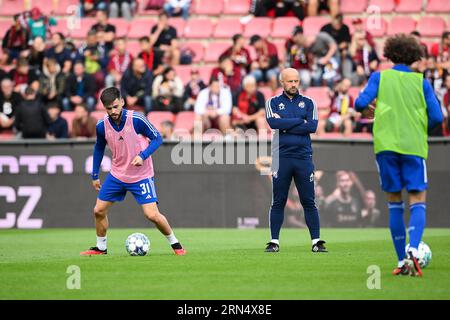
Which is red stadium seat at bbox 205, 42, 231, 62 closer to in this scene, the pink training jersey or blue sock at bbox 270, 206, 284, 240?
blue sock at bbox 270, 206, 284, 240

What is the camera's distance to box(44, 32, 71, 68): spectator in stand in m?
24.8

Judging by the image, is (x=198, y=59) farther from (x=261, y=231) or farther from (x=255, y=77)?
(x=261, y=231)

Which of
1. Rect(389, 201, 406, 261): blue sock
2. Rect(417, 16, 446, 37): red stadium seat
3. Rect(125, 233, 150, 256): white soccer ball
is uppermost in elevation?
Rect(417, 16, 446, 37): red stadium seat

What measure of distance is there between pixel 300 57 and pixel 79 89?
5.31 metres

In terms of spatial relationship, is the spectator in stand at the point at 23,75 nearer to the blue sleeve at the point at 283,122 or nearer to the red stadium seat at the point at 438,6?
the red stadium seat at the point at 438,6

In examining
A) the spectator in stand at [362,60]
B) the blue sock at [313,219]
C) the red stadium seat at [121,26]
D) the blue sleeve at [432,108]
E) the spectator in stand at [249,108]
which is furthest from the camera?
the red stadium seat at [121,26]

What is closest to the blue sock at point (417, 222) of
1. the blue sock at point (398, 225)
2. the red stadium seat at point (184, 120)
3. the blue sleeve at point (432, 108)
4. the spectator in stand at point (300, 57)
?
the blue sock at point (398, 225)

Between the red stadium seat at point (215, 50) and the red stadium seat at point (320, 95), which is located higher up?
the red stadium seat at point (215, 50)

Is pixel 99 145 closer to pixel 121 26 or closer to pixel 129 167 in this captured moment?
pixel 129 167

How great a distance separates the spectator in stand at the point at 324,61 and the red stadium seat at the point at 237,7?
11.7 feet

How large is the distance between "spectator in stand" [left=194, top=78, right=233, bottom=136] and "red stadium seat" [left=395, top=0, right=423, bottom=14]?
5824mm

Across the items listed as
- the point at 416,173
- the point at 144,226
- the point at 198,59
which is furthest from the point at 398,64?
the point at 198,59

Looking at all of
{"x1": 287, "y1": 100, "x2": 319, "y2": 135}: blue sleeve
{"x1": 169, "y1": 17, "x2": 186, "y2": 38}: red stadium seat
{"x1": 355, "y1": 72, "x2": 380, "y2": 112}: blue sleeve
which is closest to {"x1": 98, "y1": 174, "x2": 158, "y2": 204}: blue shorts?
{"x1": 287, "y1": 100, "x2": 319, "y2": 135}: blue sleeve

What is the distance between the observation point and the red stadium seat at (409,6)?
82.9 ft
